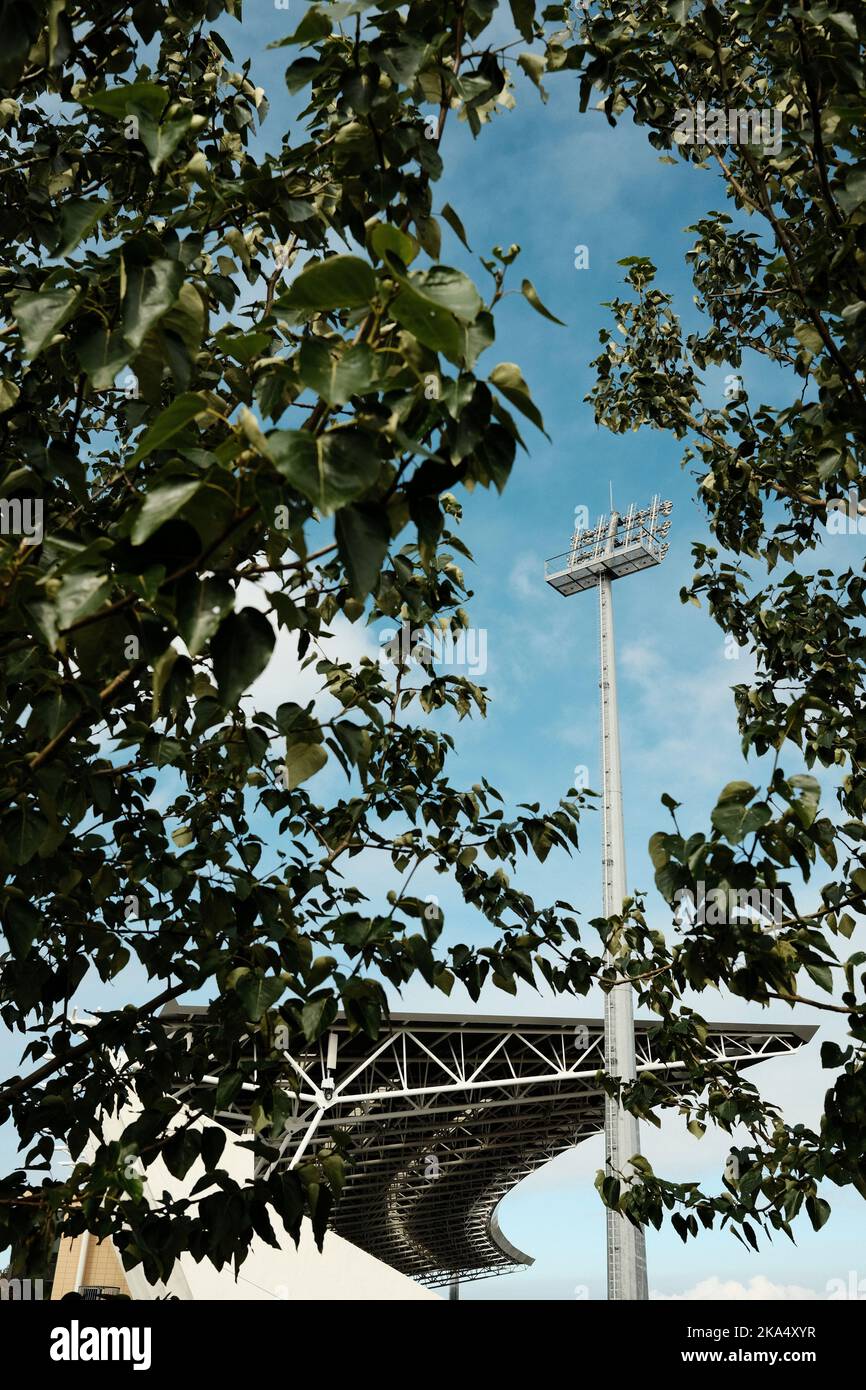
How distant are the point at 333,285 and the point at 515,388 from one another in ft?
1.08

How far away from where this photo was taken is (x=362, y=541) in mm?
1494

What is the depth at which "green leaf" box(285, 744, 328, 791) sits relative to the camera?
7.86 feet

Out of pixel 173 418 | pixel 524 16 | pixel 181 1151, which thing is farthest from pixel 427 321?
pixel 181 1151

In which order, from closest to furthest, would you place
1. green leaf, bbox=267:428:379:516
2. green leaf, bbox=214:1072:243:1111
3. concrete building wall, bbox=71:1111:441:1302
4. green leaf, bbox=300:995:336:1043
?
1. green leaf, bbox=267:428:379:516
2. green leaf, bbox=300:995:336:1043
3. green leaf, bbox=214:1072:243:1111
4. concrete building wall, bbox=71:1111:441:1302

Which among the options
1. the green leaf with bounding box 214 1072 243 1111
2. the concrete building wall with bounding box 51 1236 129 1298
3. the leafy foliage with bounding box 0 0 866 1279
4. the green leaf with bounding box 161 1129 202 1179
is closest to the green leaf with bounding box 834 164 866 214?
the leafy foliage with bounding box 0 0 866 1279

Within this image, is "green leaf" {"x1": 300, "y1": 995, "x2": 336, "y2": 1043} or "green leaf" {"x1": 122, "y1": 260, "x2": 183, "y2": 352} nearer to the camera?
"green leaf" {"x1": 122, "y1": 260, "x2": 183, "y2": 352}

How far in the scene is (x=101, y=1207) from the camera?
315 centimetres

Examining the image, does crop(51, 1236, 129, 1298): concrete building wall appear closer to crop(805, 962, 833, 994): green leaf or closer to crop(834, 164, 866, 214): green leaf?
crop(805, 962, 833, 994): green leaf

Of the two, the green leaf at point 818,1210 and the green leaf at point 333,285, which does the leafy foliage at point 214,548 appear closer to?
the green leaf at point 333,285

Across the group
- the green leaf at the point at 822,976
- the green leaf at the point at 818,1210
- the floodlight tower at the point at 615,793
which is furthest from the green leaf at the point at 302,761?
the floodlight tower at the point at 615,793

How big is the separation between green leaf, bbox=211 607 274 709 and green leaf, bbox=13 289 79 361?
549 mm

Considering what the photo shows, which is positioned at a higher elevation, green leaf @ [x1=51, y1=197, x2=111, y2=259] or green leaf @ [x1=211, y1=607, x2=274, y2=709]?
green leaf @ [x1=51, y1=197, x2=111, y2=259]

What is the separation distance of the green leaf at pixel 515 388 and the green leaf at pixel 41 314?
701mm

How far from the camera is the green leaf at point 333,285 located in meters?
1.42
